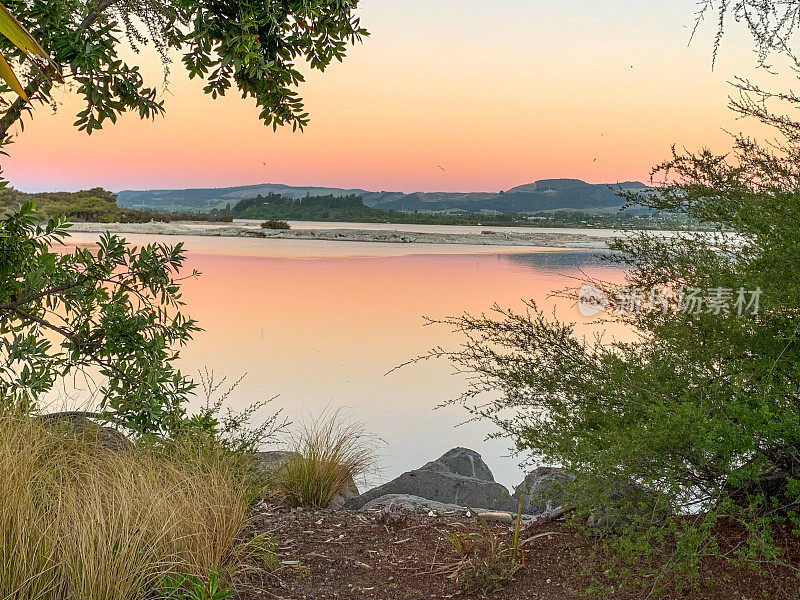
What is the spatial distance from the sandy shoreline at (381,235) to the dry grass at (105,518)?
2540cm

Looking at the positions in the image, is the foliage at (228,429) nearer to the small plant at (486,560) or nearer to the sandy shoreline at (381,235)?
the small plant at (486,560)

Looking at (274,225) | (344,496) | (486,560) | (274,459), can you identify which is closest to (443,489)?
(344,496)

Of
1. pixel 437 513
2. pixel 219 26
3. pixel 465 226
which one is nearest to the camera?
pixel 219 26

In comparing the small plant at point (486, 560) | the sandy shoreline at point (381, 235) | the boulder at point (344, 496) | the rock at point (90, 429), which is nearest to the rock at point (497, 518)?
the small plant at point (486, 560)

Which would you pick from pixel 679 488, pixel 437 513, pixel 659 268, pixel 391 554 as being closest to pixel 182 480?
pixel 391 554

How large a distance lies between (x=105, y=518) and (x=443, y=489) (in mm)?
3053

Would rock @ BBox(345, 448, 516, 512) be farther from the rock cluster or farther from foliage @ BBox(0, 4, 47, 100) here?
foliage @ BBox(0, 4, 47, 100)

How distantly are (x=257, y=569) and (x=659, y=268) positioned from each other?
3096 mm

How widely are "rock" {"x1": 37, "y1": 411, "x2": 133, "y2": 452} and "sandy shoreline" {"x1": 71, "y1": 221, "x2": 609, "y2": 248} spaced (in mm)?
24410

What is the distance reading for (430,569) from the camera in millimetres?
3756

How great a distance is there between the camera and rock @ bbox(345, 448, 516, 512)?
213 inches

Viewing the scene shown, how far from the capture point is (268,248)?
992 inches

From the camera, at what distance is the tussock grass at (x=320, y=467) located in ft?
16.8

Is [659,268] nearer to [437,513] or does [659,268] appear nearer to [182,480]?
[437,513]
